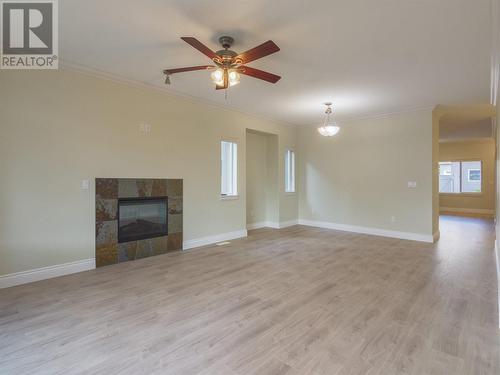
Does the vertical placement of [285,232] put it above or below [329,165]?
below

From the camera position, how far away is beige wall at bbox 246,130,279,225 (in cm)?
714

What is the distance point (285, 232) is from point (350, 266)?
2649mm

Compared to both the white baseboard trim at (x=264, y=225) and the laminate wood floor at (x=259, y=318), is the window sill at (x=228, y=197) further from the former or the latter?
the laminate wood floor at (x=259, y=318)

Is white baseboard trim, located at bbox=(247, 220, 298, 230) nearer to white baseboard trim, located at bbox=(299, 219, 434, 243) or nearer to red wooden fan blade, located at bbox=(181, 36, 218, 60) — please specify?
white baseboard trim, located at bbox=(299, 219, 434, 243)

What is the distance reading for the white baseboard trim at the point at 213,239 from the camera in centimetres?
510

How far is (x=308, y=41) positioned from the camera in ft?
9.69

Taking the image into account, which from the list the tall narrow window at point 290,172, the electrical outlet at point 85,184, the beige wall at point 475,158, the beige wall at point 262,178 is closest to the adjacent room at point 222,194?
the electrical outlet at point 85,184

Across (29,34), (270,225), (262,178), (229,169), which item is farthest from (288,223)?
(29,34)

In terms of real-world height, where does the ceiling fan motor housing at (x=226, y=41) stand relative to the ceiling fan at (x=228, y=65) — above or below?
above

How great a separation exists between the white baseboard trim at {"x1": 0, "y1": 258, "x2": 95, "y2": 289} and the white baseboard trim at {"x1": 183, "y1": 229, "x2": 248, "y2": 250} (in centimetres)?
164

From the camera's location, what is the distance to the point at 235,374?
1806mm

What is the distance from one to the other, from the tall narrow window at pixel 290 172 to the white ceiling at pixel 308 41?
309cm

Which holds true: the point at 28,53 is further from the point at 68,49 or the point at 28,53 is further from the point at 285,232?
the point at 285,232

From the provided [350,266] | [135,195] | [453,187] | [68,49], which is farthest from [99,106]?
[453,187]
